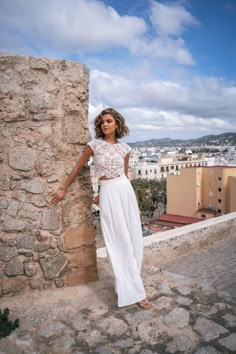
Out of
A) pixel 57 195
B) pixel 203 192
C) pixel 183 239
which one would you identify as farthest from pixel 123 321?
pixel 203 192

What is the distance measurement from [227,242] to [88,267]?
2.83m

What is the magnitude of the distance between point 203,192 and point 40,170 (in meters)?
26.2

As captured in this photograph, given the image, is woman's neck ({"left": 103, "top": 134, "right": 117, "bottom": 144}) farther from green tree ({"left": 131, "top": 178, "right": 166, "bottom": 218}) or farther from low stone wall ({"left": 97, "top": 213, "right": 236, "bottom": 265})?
green tree ({"left": 131, "top": 178, "right": 166, "bottom": 218})

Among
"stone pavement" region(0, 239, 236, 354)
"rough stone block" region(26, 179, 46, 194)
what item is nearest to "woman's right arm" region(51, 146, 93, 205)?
"rough stone block" region(26, 179, 46, 194)

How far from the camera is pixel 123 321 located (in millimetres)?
2145

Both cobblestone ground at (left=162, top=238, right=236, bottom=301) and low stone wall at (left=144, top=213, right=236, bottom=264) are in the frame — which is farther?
low stone wall at (left=144, top=213, right=236, bottom=264)

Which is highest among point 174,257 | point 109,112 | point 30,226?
point 109,112

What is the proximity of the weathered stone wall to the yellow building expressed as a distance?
24.1m

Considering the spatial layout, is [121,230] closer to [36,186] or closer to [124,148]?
[124,148]

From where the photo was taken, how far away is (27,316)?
2180mm

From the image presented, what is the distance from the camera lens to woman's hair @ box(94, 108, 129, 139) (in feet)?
8.23

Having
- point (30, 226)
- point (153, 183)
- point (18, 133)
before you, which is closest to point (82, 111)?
point (18, 133)

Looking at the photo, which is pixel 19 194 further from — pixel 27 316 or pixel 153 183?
pixel 153 183

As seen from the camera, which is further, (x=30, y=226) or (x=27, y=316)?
(x=30, y=226)
